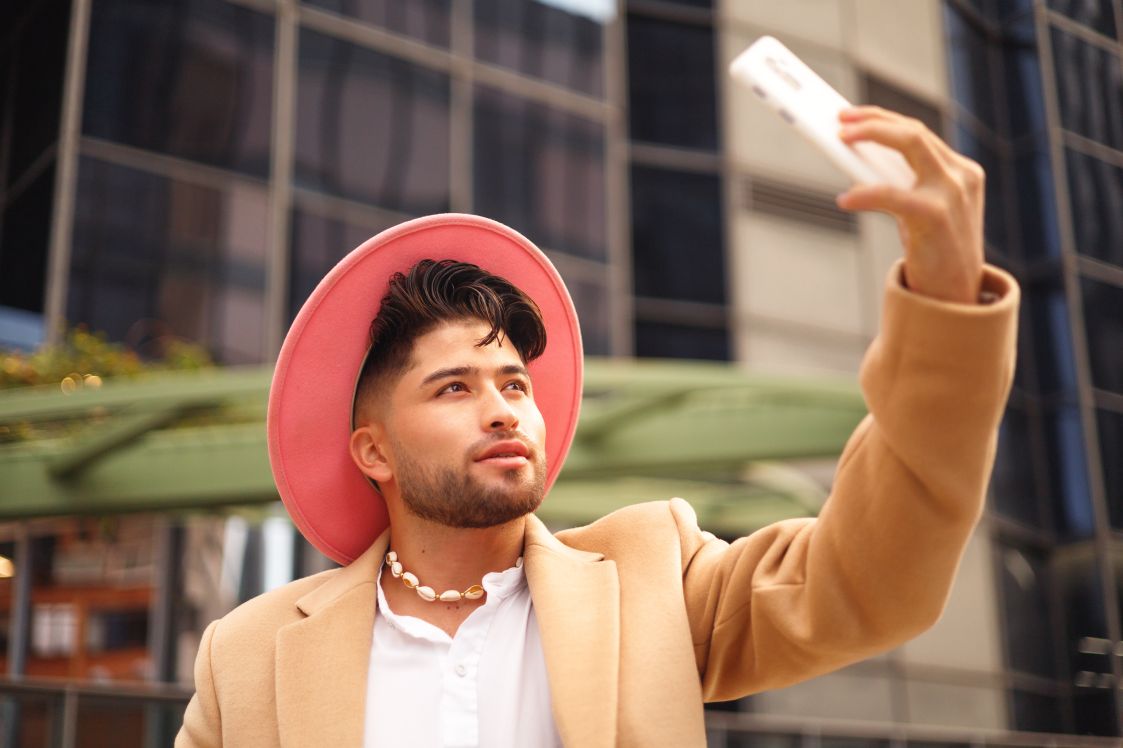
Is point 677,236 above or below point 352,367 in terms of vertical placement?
above

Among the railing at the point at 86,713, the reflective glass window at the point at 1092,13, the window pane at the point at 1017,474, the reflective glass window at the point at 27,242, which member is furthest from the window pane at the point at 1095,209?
the railing at the point at 86,713

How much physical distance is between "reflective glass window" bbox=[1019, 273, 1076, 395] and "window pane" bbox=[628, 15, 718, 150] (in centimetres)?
451

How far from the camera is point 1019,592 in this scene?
15.7m

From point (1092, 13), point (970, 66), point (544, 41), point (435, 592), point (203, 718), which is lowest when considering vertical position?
point (203, 718)

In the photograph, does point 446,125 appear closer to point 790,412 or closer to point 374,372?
point 790,412

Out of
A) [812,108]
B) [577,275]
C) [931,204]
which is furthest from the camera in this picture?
[577,275]

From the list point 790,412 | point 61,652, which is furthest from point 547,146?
point 61,652

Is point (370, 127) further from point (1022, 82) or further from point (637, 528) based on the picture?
point (637, 528)

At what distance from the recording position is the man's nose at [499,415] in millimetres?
2537

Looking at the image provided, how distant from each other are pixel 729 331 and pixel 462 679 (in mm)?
12371

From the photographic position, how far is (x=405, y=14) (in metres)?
13.2

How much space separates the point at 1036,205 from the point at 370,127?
8442 millimetres

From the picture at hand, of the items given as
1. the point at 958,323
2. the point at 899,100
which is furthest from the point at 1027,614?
the point at 958,323

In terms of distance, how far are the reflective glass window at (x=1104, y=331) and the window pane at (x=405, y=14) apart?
8177 millimetres
